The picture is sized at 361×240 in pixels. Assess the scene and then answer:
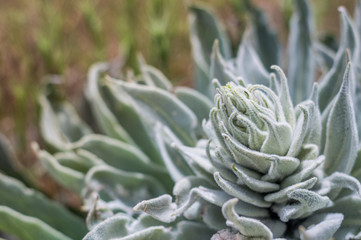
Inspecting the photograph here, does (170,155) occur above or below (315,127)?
above

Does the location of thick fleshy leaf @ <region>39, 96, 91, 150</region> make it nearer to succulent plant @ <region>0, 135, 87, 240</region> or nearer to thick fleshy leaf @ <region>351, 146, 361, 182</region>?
succulent plant @ <region>0, 135, 87, 240</region>

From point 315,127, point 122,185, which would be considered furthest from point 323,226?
point 122,185

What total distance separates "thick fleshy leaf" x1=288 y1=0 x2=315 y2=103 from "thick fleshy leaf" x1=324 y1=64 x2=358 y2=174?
0.71ft

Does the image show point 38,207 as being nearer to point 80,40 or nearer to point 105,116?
point 105,116

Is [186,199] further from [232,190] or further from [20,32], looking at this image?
[20,32]

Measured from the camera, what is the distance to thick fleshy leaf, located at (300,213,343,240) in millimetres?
592

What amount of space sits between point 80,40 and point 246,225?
1.60 meters

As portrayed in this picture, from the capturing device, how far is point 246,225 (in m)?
0.60

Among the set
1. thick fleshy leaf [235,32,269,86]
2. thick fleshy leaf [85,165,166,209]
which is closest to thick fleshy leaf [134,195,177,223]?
thick fleshy leaf [85,165,166,209]

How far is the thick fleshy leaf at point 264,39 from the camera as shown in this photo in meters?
1.13

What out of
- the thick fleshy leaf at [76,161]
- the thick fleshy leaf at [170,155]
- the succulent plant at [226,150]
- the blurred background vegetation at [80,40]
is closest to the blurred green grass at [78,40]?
the blurred background vegetation at [80,40]

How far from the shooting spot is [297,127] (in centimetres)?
67

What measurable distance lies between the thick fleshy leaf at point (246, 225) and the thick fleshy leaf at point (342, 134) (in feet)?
0.67

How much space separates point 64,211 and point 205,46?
516 millimetres
